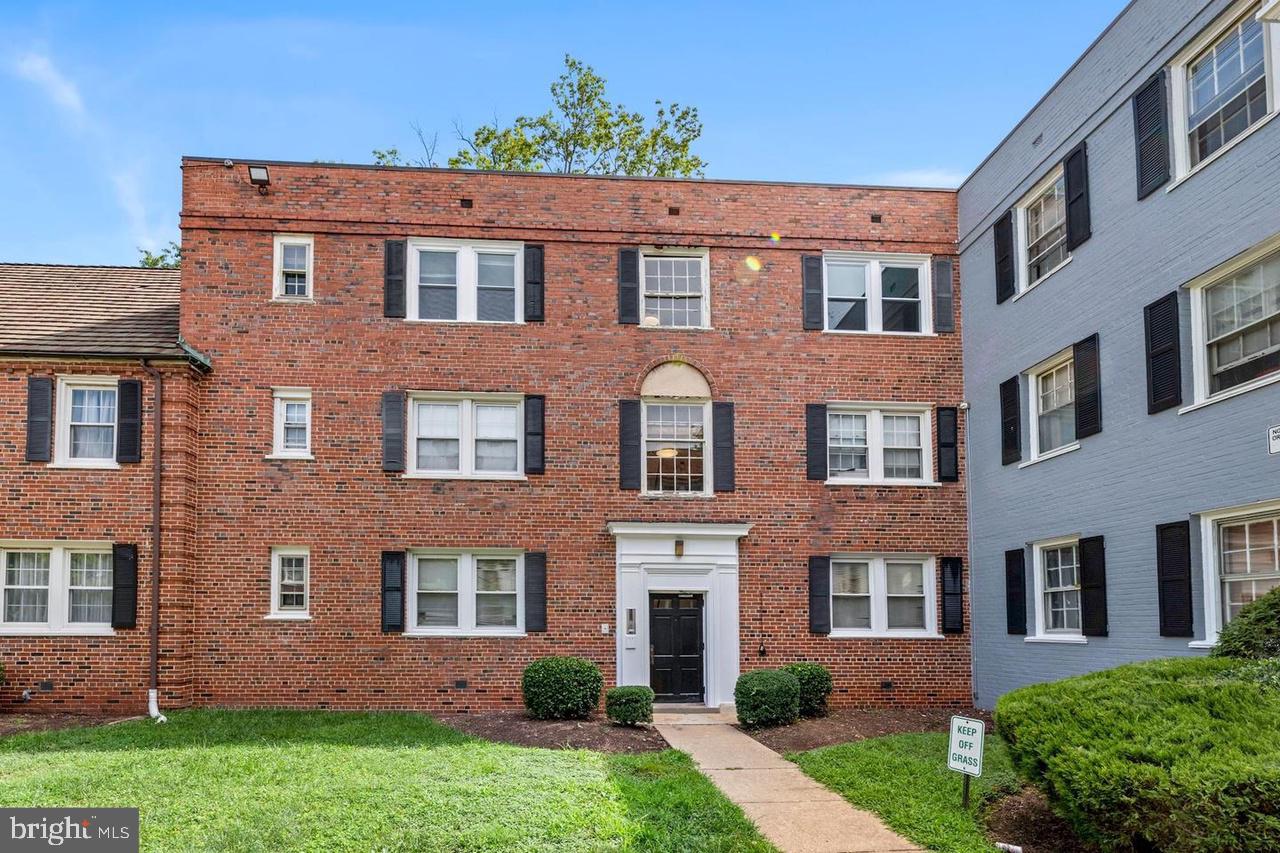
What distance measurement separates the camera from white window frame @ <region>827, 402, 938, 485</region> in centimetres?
Result: 1830

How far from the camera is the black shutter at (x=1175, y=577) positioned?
39.8 ft

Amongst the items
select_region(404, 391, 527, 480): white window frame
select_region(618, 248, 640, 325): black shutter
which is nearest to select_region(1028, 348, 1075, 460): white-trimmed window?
select_region(618, 248, 640, 325): black shutter

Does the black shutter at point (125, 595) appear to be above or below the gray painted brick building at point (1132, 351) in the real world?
below

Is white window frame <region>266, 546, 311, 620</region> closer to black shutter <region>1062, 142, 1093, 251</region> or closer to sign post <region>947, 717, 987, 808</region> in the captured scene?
sign post <region>947, 717, 987, 808</region>

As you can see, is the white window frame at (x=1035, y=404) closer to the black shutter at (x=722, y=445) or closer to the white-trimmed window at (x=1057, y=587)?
the white-trimmed window at (x=1057, y=587)

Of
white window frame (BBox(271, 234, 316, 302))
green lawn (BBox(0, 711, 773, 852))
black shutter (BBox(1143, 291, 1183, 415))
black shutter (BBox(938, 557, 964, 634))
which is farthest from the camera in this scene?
black shutter (BBox(938, 557, 964, 634))

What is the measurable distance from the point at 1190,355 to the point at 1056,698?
535cm

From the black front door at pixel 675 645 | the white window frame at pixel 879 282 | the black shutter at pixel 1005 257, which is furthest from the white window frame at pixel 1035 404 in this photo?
the black front door at pixel 675 645

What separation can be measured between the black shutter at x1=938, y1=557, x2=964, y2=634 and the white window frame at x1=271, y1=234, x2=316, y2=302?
1084cm

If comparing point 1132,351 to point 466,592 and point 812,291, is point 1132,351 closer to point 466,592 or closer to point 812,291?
point 812,291

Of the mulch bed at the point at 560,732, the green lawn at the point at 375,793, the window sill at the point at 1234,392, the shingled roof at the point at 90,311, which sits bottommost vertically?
the mulch bed at the point at 560,732

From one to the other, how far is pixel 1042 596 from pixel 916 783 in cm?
623

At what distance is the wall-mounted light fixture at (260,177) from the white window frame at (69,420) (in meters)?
3.61

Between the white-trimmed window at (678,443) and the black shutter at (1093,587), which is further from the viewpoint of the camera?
the white-trimmed window at (678,443)
